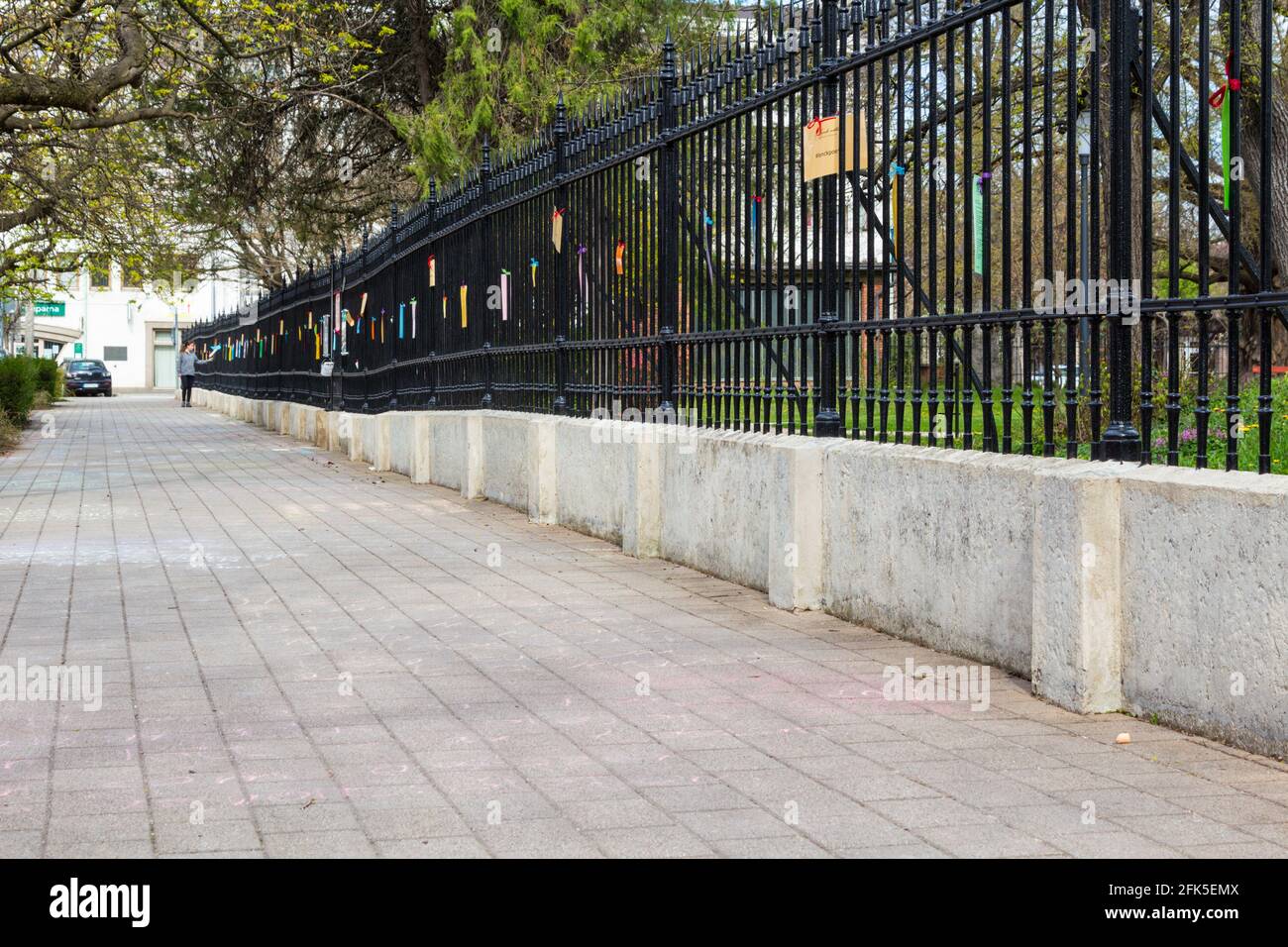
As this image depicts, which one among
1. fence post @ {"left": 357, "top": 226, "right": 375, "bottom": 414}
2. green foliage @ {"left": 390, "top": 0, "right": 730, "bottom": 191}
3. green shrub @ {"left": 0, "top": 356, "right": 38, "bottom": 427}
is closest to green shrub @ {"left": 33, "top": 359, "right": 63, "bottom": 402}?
green shrub @ {"left": 0, "top": 356, "right": 38, "bottom": 427}

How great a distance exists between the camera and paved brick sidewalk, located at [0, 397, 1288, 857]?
4473 mm

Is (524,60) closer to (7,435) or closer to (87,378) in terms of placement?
(7,435)

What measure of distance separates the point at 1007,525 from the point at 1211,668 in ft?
4.19

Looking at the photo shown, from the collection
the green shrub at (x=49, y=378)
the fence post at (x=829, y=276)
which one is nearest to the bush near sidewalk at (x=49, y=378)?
the green shrub at (x=49, y=378)

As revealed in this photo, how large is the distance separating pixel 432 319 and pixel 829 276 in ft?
33.6

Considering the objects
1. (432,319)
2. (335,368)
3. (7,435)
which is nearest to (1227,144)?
(432,319)

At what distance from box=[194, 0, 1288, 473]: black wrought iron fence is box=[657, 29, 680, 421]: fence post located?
0.07ft

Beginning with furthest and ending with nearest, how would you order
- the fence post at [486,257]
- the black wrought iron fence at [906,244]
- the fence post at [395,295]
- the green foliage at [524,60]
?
the green foliage at [524,60] < the fence post at [395,295] < the fence post at [486,257] < the black wrought iron fence at [906,244]

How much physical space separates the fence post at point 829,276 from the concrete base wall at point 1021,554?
183 millimetres

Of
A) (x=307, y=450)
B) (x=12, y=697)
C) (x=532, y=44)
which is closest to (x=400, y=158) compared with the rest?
(x=532, y=44)

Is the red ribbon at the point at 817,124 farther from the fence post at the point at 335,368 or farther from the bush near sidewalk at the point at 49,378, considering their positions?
the bush near sidewalk at the point at 49,378

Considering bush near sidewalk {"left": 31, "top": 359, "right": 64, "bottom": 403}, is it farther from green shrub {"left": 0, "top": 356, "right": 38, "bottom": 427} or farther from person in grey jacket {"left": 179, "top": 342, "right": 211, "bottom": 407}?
green shrub {"left": 0, "top": 356, "right": 38, "bottom": 427}

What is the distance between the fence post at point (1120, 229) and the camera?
5992mm

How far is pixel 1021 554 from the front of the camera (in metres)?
6.43
